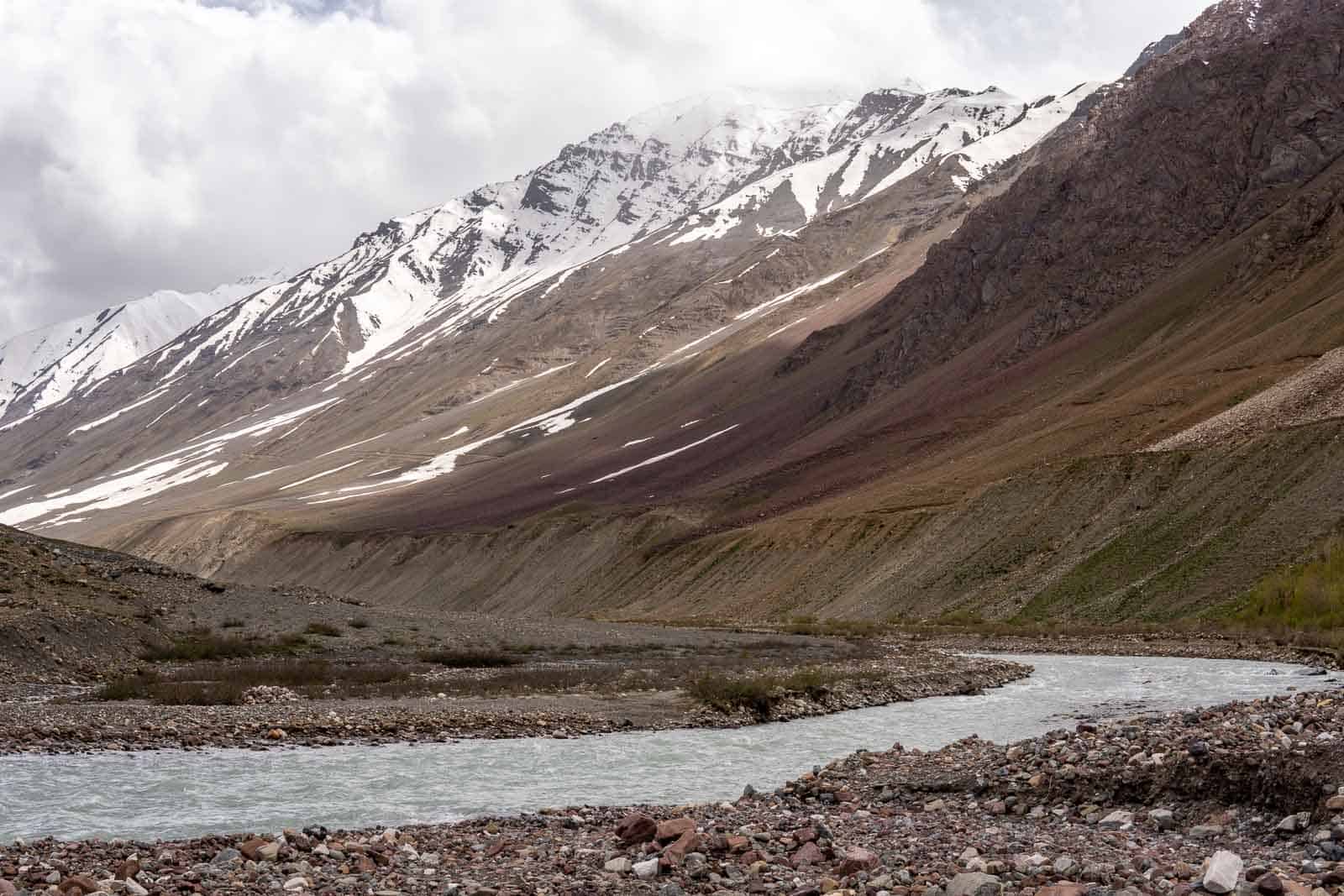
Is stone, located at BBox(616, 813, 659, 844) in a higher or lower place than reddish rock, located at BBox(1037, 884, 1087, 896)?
higher

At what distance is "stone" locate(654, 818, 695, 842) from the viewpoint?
15.2 meters

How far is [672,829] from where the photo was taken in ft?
50.2

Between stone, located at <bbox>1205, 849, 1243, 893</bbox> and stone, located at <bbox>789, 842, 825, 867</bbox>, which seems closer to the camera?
stone, located at <bbox>1205, 849, 1243, 893</bbox>

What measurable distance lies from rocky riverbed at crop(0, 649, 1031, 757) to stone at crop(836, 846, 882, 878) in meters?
17.4

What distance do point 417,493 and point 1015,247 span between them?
97514 mm

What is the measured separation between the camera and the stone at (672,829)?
15.2 meters

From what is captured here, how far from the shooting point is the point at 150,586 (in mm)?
58969

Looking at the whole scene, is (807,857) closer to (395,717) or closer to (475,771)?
(475,771)

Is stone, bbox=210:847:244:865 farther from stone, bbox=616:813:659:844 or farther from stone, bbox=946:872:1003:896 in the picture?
stone, bbox=946:872:1003:896

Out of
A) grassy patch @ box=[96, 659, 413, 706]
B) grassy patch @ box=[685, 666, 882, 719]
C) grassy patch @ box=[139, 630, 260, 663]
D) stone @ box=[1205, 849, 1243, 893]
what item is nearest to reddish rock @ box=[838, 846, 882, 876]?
stone @ box=[1205, 849, 1243, 893]

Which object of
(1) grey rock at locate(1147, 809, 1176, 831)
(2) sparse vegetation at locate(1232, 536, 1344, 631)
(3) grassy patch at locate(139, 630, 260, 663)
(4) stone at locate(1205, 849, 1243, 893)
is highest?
(3) grassy patch at locate(139, 630, 260, 663)

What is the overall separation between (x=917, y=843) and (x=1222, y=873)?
14.4 feet

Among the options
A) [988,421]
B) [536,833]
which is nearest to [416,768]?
[536,833]

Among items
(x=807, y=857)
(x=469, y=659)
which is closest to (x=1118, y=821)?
(x=807, y=857)
